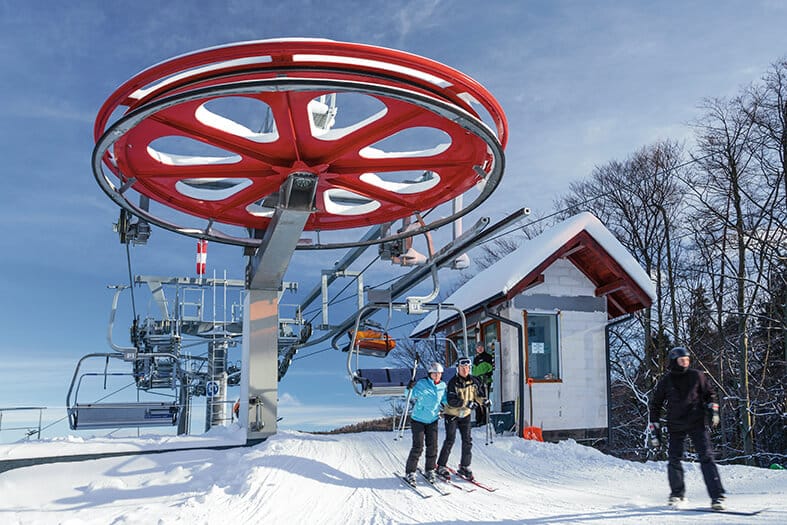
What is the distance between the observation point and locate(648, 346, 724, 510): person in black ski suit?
A: 731 cm

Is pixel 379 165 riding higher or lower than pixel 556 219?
lower

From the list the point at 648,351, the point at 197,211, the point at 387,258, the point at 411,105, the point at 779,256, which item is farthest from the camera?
the point at 648,351

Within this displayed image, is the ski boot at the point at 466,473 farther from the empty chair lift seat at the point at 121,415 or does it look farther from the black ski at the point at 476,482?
the empty chair lift seat at the point at 121,415

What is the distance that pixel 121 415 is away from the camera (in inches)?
532

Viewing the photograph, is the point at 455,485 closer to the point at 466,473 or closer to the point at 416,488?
the point at 466,473

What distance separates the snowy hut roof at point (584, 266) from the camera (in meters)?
14.9

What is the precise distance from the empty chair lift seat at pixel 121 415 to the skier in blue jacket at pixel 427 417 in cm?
719

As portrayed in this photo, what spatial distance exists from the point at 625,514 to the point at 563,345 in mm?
9116

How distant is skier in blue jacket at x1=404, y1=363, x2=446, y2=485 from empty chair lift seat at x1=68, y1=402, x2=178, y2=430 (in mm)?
7194

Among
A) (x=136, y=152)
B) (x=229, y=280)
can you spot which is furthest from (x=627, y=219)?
(x=136, y=152)

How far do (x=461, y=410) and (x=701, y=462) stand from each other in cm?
307

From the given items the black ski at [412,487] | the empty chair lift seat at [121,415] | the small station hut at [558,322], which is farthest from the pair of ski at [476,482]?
the empty chair lift seat at [121,415]

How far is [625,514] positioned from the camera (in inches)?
274

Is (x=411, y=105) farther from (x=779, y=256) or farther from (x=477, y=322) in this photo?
(x=779, y=256)
